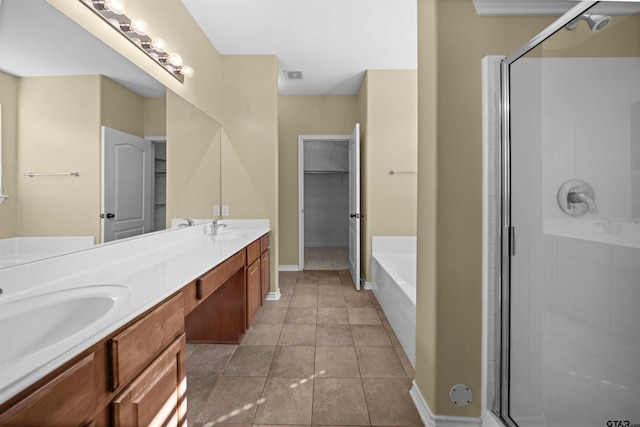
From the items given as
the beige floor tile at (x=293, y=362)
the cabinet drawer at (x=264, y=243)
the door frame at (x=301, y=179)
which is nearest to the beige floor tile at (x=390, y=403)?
the beige floor tile at (x=293, y=362)

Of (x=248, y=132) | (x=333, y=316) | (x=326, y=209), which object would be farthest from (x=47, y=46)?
(x=326, y=209)

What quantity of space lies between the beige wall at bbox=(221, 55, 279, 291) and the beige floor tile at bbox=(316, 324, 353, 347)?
0.93 metres

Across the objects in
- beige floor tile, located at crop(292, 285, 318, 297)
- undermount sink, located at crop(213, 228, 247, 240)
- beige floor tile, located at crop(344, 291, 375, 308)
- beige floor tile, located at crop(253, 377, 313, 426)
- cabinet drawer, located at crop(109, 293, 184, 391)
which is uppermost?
undermount sink, located at crop(213, 228, 247, 240)

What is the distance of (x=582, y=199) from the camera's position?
125 centimetres

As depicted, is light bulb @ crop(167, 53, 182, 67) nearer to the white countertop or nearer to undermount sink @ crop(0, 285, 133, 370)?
the white countertop

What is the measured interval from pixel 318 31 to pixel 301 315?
2732mm

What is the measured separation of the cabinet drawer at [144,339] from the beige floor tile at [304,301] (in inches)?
76.1

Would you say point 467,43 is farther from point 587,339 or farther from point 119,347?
point 119,347

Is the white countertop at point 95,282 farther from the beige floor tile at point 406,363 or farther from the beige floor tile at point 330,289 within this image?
the beige floor tile at point 330,289

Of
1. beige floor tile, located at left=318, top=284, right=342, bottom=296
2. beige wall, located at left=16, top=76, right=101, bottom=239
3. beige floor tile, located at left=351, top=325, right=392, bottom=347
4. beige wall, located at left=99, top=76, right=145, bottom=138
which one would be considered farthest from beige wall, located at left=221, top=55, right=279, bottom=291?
beige wall, located at left=16, top=76, right=101, bottom=239

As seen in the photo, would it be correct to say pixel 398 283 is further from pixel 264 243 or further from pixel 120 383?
pixel 120 383

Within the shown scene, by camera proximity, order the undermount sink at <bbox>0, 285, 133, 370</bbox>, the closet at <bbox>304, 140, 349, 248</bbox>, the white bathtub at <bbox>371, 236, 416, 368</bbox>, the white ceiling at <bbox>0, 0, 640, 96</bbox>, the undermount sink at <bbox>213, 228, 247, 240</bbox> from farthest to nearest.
Answer: the closet at <bbox>304, 140, 349, 248</bbox> < the undermount sink at <bbox>213, 228, 247, 240</bbox> < the white bathtub at <bbox>371, 236, 416, 368</bbox> < the white ceiling at <bbox>0, 0, 640, 96</bbox> < the undermount sink at <bbox>0, 285, 133, 370</bbox>

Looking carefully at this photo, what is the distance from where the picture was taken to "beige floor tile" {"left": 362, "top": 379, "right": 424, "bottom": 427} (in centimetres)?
147

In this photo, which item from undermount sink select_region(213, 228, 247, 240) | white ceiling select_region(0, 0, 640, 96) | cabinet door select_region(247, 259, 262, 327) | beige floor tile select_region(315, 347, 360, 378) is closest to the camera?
white ceiling select_region(0, 0, 640, 96)
